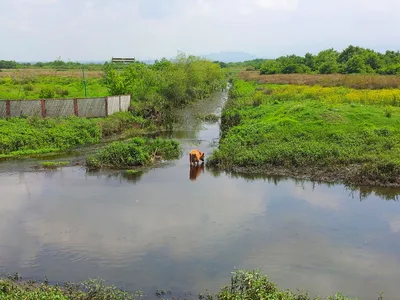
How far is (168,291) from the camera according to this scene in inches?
333

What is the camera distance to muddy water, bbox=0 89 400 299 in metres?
→ 9.10

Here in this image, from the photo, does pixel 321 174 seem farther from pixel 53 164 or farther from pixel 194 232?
pixel 53 164

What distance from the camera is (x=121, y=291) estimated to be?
8.43 metres

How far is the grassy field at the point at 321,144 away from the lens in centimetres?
1588

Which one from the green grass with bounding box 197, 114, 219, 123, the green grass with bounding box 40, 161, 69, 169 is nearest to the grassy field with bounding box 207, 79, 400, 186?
the green grass with bounding box 197, 114, 219, 123

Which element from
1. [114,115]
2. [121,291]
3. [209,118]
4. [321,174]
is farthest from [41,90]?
[121,291]

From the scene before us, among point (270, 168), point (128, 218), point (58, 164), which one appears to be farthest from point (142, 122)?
point (128, 218)

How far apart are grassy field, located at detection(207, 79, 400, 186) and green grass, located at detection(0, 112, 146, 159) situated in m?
7.62

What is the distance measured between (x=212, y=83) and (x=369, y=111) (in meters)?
36.6

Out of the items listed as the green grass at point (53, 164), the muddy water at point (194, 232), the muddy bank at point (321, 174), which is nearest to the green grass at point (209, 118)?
the muddy bank at point (321, 174)

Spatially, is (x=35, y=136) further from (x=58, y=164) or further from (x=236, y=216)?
(x=236, y=216)

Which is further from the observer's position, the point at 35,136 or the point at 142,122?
the point at 142,122

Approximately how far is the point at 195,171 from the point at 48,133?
29.1 ft

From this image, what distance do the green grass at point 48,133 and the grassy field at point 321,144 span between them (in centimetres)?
762
